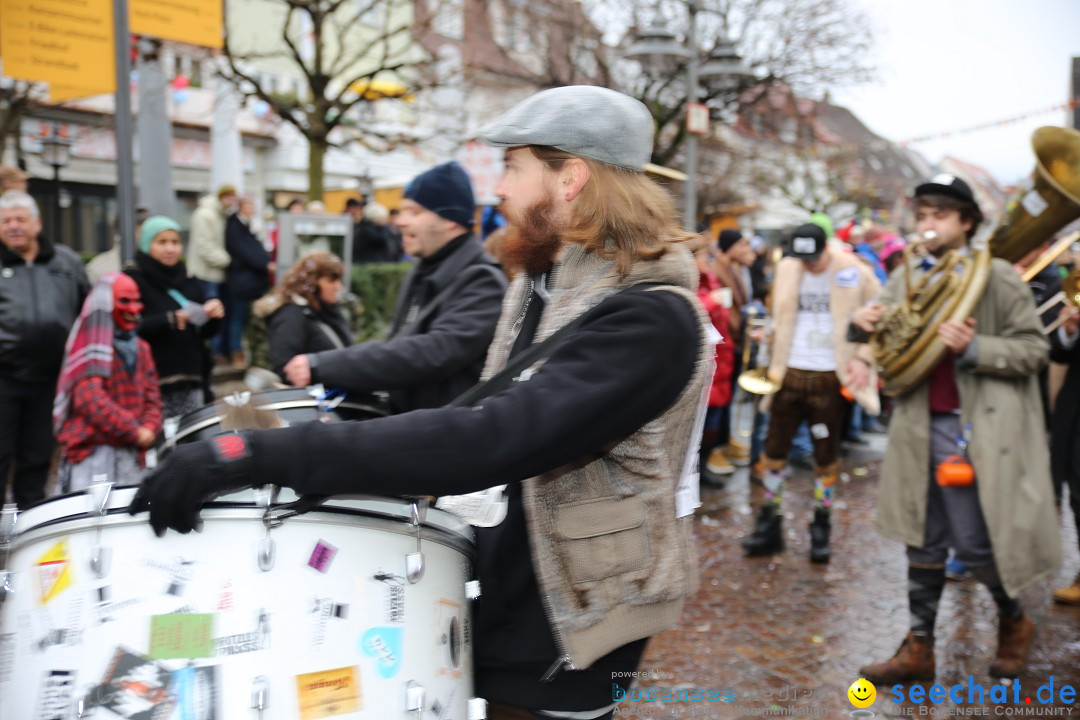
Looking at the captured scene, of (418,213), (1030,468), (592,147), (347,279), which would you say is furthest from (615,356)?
(347,279)

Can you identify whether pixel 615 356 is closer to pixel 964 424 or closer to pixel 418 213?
pixel 418 213

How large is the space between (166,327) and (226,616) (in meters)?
4.60

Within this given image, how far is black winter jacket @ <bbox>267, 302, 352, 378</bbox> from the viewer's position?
5.38 meters

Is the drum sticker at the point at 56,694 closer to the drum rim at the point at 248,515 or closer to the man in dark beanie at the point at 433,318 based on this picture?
the drum rim at the point at 248,515

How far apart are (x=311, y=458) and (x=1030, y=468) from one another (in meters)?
3.45

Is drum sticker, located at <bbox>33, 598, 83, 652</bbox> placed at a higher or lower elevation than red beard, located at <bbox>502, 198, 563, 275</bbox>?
lower

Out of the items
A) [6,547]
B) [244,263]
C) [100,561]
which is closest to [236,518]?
[100,561]

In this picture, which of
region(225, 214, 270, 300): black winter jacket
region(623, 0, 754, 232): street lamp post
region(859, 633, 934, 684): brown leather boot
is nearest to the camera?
region(859, 633, 934, 684): brown leather boot

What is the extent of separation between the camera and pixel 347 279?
37.2 ft

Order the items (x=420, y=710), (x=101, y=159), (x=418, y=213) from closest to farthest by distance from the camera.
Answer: (x=420, y=710) → (x=418, y=213) → (x=101, y=159)

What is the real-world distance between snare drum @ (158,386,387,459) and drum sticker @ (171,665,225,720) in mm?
1095

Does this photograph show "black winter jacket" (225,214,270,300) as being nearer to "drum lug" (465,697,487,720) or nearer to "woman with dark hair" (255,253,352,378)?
"woman with dark hair" (255,253,352,378)

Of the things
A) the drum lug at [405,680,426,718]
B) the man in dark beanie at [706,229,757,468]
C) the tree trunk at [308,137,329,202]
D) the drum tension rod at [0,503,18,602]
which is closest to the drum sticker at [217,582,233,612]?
the drum lug at [405,680,426,718]

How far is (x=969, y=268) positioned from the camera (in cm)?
412
